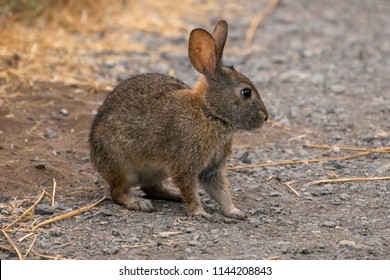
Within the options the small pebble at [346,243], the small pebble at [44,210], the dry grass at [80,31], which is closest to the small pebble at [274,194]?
the small pebble at [346,243]

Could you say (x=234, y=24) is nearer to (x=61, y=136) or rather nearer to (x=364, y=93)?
(x=364, y=93)

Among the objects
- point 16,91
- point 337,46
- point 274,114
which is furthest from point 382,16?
point 16,91

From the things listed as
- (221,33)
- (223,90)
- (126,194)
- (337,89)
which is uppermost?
(221,33)

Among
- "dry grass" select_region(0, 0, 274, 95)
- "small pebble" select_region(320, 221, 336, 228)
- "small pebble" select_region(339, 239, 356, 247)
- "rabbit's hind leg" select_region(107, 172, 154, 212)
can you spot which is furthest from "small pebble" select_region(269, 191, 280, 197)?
"dry grass" select_region(0, 0, 274, 95)

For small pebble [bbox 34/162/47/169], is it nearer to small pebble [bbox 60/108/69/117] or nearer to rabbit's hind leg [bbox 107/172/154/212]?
rabbit's hind leg [bbox 107/172/154/212]

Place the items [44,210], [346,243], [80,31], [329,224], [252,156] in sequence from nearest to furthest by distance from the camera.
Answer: [346,243] < [329,224] < [44,210] < [252,156] < [80,31]

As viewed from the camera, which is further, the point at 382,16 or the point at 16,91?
the point at 382,16

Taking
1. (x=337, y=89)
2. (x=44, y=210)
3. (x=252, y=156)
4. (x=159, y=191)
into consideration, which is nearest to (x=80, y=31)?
(x=337, y=89)

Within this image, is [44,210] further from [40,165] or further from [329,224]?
[329,224]
